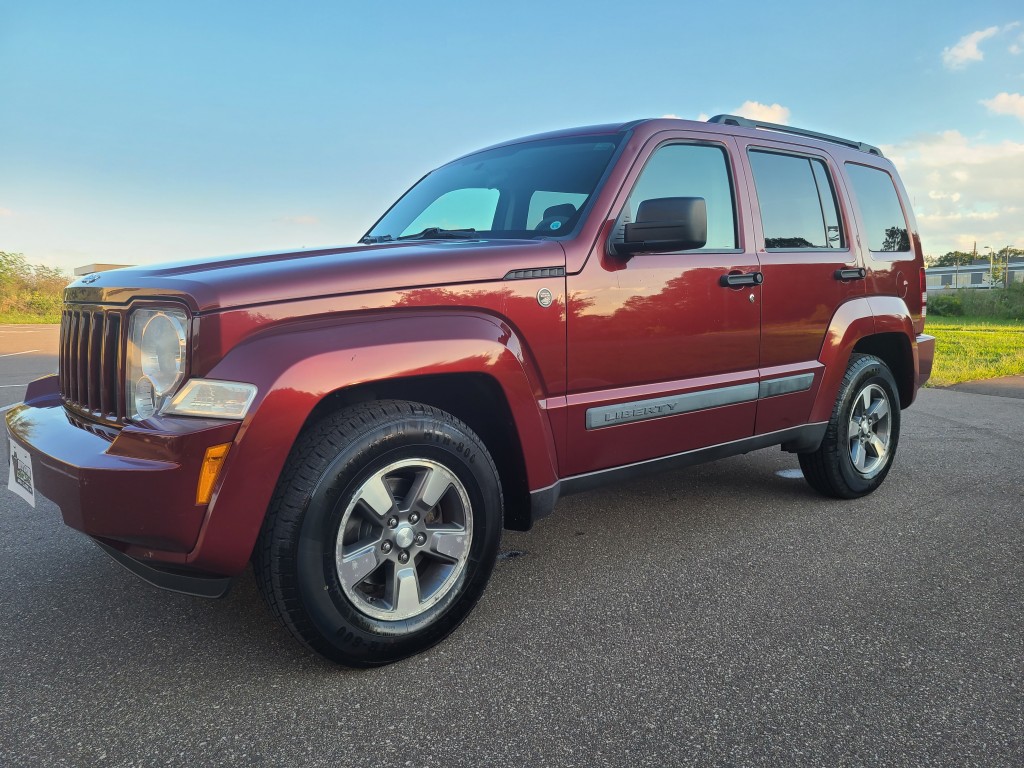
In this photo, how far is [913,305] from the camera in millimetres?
4629

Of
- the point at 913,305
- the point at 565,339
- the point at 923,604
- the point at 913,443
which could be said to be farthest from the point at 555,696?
the point at 913,443

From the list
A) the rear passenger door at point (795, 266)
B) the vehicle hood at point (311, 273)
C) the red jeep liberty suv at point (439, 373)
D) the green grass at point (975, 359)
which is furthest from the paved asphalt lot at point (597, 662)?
the green grass at point (975, 359)

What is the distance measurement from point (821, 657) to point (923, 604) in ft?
2.31

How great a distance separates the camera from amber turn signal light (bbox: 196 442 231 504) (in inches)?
84.6

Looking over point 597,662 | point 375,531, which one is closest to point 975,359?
point 597,662

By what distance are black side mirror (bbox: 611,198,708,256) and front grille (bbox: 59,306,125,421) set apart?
1831 millimetres

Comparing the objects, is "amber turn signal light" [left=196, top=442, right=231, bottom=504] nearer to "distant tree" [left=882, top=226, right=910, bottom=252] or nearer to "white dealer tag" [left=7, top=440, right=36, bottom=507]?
"white dealer tag" [left=7, top=440, right=36, bottom=507]

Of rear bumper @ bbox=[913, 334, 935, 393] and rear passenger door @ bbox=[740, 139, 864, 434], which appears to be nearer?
rear passenger door @ bbox=[740, 139, 864, 434]

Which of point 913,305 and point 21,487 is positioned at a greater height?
point 913,305

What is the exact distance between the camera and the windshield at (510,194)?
322 cm

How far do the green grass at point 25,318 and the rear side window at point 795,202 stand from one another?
99.7 ft

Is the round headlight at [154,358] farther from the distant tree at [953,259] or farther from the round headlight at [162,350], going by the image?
the distant tree at [953,259]

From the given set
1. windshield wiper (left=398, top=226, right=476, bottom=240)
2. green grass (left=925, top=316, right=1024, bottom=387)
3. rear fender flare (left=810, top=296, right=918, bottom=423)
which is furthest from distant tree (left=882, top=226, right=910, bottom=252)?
green grass (left=925, top=316, right=1024, bottom=387)

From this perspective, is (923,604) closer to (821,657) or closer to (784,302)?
(821,657)
